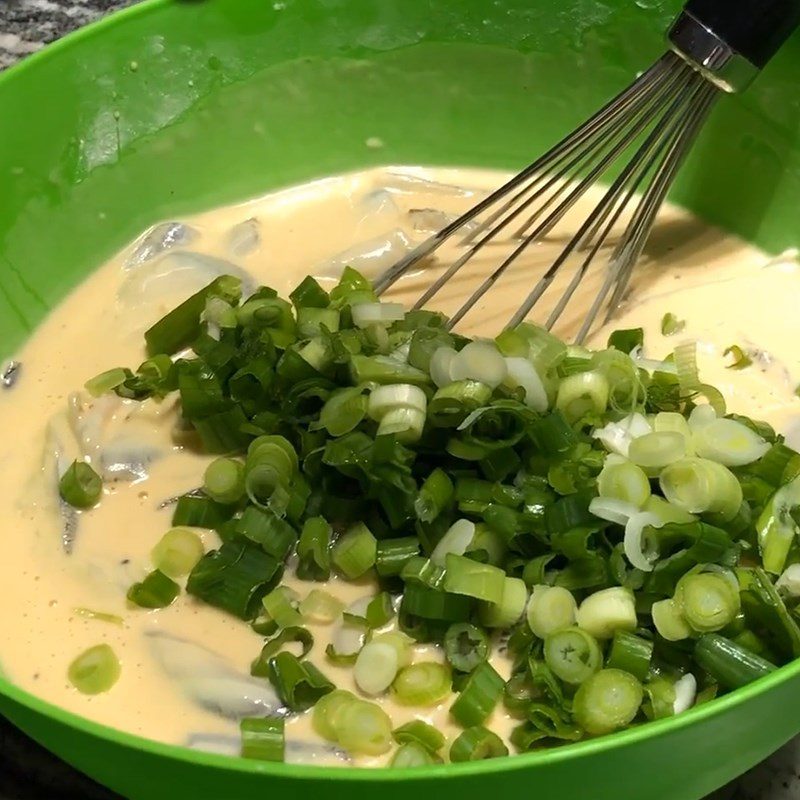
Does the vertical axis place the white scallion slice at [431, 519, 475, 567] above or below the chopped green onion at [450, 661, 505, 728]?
above

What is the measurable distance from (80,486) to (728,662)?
0.72m

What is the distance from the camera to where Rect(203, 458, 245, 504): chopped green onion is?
41.7 inches

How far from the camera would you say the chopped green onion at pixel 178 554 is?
1.04m

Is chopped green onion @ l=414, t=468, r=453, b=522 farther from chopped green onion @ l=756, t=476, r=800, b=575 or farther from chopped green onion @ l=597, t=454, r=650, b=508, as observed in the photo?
chopped green onion @ l=756, t=476, r=800, b=575

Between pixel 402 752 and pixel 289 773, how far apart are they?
0.24 meters

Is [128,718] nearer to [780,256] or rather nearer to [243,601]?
[243,601]

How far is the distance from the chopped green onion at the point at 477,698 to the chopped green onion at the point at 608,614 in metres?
0.10

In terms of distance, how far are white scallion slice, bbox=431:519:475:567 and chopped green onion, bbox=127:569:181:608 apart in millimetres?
282

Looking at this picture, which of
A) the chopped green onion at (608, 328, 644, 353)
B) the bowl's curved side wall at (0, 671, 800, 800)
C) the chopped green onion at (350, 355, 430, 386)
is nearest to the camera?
the bowl's curved side wall at (0, 671, 800, 800)

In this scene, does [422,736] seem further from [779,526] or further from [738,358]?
[738,358]

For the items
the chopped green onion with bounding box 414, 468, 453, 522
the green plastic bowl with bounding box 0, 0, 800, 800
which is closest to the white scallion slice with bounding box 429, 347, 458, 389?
the chopped green onion with bounding box 414, 468, 453, 522

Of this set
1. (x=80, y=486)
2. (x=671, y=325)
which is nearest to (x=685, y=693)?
(x=671, y=325)

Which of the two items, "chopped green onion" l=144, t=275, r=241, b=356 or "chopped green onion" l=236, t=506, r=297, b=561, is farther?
"chopped green onion" l=144, t=275, r=241, b=356

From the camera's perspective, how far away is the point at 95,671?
964 mm
